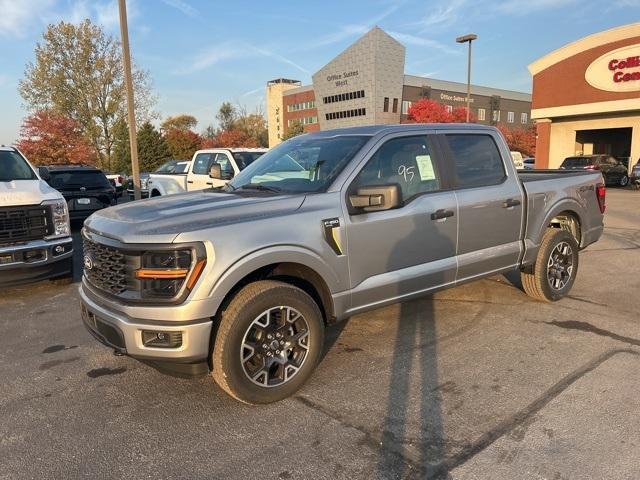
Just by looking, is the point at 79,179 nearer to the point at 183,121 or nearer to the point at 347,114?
the point at 347,114

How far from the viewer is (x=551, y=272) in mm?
5695

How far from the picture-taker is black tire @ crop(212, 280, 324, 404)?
3.28 meters

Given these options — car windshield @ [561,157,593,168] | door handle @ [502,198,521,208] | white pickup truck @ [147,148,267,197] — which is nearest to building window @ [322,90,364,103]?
car windshield @ [561,157,593,168]

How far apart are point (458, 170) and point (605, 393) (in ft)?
7.17

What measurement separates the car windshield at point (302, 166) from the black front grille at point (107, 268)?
1.34 m

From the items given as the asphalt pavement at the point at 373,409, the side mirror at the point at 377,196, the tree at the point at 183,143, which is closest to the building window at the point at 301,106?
the tree at the point at 183,143

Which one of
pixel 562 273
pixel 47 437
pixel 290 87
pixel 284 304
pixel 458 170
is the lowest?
pixel 47 437

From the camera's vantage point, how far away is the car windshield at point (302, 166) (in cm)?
404

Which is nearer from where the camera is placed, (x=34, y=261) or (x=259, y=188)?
(x=259, y=188)

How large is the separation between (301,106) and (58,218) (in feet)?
328

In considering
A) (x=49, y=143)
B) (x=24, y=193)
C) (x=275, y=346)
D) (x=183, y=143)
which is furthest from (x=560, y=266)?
(x=183, y=143)

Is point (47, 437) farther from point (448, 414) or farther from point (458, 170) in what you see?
point (458, 170)

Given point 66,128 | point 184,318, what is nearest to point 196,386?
point 184,318

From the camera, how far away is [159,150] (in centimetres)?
4397
